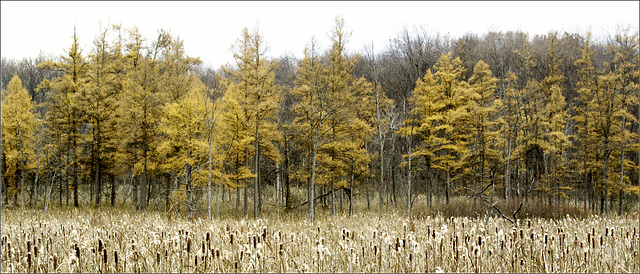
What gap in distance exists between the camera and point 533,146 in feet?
85.5

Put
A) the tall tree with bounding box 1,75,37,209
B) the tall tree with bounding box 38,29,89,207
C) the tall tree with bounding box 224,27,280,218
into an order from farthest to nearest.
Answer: the tall tree with bounding box 38,29,89,207 → the tall tree with bounding box 1,75,37,209 → the tall tree with bounding box 224,27,280,218

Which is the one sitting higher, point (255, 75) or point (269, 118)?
point (255, 75)

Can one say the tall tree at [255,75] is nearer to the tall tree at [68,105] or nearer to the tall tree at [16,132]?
the tall tree at [68,105]

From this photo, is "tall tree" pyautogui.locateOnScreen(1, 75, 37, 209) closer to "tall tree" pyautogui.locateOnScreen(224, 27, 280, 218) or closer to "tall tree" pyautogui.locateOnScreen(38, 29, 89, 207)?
"tall tree" pyautogui.locateOnScreen(38, 29, 89, 207)

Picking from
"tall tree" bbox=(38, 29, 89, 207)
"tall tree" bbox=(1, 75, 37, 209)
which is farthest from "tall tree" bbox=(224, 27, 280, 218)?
"tall tree" bbox=(1, 75, 37, 209)

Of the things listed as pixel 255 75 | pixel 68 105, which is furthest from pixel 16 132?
pixel 255 75

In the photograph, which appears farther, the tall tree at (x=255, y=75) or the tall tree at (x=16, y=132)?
the tall tree at (x=16, y=132)

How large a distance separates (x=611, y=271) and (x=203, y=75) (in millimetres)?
45311

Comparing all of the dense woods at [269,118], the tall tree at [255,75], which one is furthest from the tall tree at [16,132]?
the tall tree at [255,75]

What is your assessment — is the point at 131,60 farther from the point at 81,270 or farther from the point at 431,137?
the point at 81,270

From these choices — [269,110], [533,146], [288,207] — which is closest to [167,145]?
[269,110]

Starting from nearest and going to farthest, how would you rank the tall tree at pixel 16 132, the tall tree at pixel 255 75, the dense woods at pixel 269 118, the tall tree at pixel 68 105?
the dense woods at pixel 269 118
the tall tree at pixel 255 75
the tall tree at pixel 16 132
the tall tree at pixel 68 105

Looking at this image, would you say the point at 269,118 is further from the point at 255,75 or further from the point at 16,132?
→ the point at 16,132

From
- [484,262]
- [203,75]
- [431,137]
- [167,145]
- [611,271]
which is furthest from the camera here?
[203,75]
